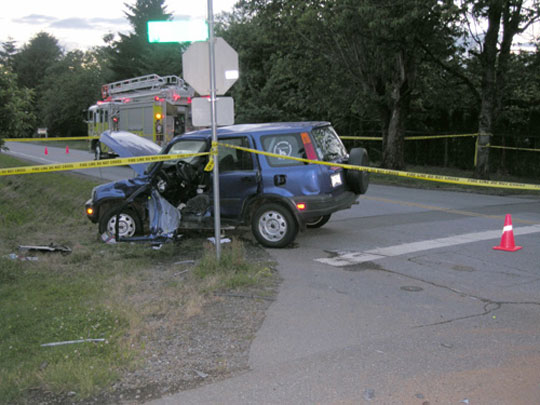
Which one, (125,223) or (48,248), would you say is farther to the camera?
(125,223)

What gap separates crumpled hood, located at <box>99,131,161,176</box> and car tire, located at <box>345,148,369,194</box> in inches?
129

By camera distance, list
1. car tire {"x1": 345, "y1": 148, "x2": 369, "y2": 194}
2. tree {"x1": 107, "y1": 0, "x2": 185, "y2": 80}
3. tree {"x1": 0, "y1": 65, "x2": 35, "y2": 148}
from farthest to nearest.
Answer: tree {"x1": 107, "y1": 0, "x2": 185, "y2": 80}, tree {"x1": 0, "y1": 65, "x2": 35, "y2": 148}, car tire {"x1": 345, "y1": 148, "x2": 369, "y2": 194}

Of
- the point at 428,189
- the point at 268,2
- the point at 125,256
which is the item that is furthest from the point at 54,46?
the point at 125,256

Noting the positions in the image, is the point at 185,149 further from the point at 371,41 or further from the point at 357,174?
the point at 371,41

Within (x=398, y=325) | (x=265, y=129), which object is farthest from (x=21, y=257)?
(x=398, y=325)

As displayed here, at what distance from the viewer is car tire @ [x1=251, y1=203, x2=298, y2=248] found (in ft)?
27.3

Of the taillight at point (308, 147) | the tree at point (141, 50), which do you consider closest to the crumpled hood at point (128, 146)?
the taillight at point (308, 147)

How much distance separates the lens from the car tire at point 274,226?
8.33m

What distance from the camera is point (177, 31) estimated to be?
22.1ft

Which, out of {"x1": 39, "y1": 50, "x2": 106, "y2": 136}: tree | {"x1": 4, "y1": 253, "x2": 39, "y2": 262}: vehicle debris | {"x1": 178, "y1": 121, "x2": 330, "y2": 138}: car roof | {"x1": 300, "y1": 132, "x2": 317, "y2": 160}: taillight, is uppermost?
{"x1": 39, "y1": 50, "x2": 106, "y2": 136}: tree

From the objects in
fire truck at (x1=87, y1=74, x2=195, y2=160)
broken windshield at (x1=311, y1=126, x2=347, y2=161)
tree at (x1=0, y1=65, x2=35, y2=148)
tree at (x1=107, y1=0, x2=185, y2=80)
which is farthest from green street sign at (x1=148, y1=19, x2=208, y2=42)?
tree at (x1=107, y1=0, x2=185, y2=80)

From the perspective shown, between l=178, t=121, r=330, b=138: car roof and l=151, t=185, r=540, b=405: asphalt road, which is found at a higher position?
l=178, t=121, r=330, b=138: car roof

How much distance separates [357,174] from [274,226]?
163 centimetres

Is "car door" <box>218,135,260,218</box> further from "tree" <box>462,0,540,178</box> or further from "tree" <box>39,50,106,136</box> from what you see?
"tree" <box>39,50,106,136</box>
